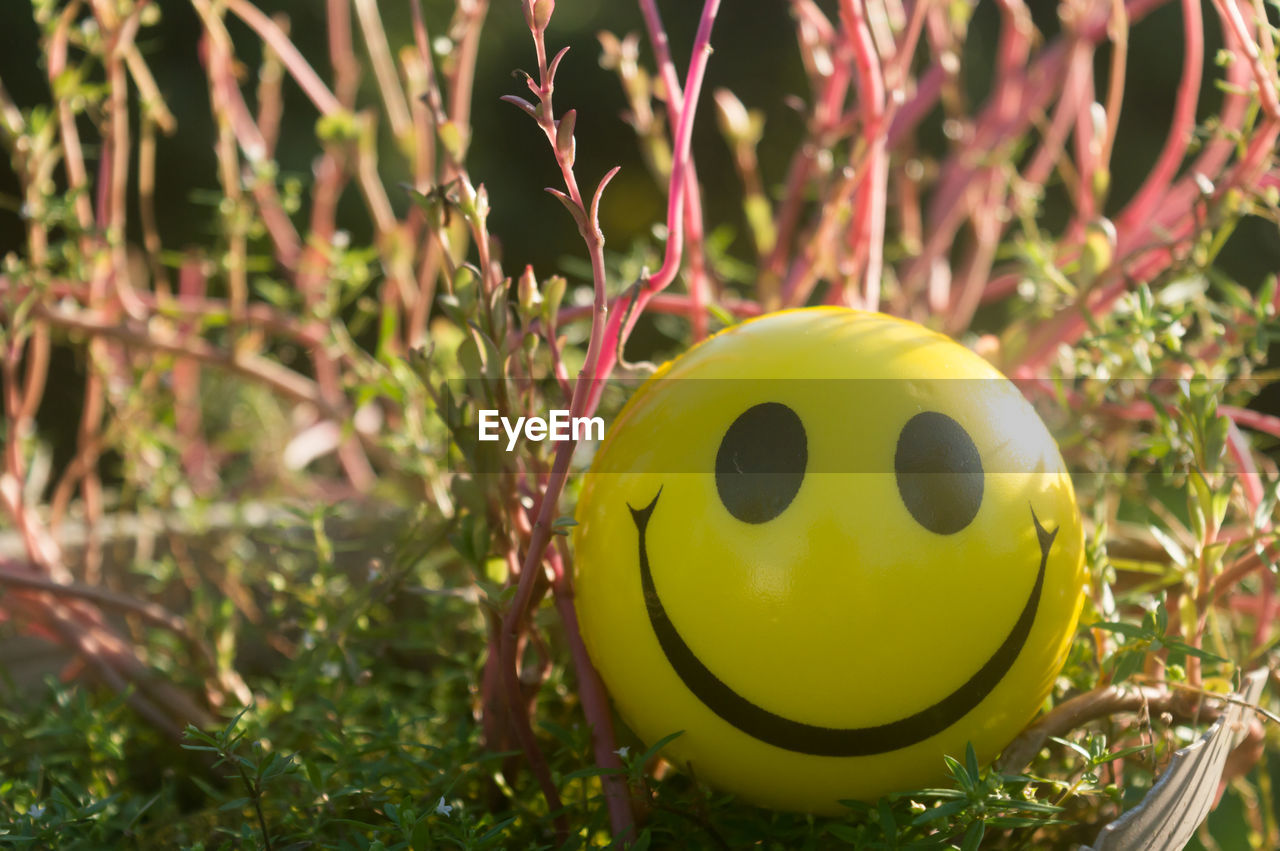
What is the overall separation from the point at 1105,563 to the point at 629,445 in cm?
46

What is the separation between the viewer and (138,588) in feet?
5.80

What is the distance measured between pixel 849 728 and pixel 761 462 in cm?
22

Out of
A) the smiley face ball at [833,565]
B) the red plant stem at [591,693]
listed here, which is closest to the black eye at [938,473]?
the smiley face ball at [833,565]

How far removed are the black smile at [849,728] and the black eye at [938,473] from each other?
7 centimetres

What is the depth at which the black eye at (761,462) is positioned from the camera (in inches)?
31.6

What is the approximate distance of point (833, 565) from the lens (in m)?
0.78

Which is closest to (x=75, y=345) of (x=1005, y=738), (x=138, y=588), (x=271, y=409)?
(x=138, y=588)

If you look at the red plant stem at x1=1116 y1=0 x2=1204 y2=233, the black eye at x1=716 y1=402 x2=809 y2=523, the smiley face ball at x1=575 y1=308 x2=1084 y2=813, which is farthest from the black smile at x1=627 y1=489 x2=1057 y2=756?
the red plant stem at x1=1116 y1=0 x2=1204 y2=233

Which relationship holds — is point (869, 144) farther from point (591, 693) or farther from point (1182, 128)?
point (591, 693)

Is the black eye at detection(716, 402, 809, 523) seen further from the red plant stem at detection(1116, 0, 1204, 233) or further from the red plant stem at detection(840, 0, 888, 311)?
the red plant stem at detection(1116, 0, 1204, 233)

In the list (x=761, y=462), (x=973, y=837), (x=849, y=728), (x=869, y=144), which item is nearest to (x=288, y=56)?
(x=869, y=144)

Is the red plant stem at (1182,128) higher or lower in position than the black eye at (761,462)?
higher

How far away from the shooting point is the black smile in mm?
812

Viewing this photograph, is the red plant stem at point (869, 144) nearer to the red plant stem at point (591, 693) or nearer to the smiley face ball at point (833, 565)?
the smiley face ball at point (833, 565)
